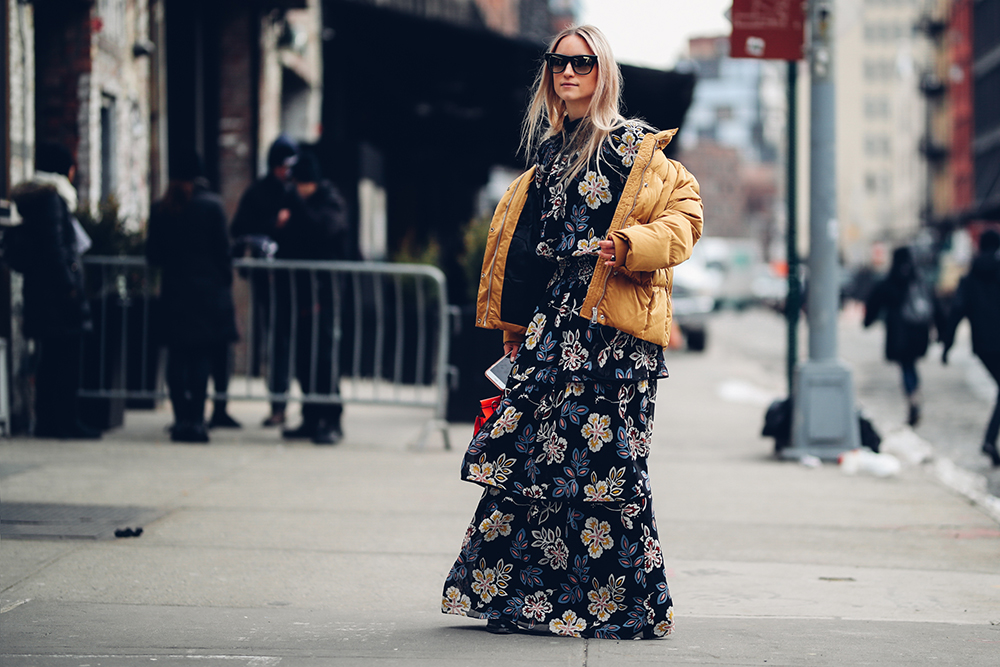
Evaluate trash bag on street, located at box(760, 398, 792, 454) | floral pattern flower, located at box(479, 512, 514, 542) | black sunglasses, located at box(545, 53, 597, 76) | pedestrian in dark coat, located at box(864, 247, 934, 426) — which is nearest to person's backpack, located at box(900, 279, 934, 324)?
pedestrian in dark coat, located at box(864, 247, 934, 426)

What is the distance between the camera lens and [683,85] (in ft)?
35.0

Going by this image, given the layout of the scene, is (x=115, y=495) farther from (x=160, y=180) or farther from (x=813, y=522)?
(x=160, y=180)

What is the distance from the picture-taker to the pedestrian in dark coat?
1194 centimetres

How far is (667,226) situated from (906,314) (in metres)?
8.83

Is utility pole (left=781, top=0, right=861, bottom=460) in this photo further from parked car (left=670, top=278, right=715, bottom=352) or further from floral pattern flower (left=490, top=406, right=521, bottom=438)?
parked car (left=670, top=278, right=715, bottom=352)

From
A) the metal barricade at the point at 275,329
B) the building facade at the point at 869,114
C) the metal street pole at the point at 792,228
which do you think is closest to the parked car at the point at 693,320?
the metal street pole at the point at 792,228

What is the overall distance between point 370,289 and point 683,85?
3834 mm

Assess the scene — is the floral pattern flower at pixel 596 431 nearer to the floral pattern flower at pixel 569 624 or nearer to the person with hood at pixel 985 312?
the floral pattern flower at pixel 569 624

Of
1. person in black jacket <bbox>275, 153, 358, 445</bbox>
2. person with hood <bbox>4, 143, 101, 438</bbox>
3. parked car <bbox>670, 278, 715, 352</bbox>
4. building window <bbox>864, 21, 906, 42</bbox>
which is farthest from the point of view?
building window <bbox>864, 21, 906, 42</bbox>

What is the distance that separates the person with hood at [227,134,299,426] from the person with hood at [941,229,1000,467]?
16.1 ft

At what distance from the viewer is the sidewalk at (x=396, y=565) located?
13.0 feet

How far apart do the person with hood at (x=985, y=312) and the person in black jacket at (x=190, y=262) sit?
5.32 m

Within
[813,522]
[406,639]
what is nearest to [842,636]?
[406,639]

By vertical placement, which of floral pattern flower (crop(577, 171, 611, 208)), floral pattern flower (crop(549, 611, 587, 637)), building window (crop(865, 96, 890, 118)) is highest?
building window (crop(865, 96, 890, 118))
